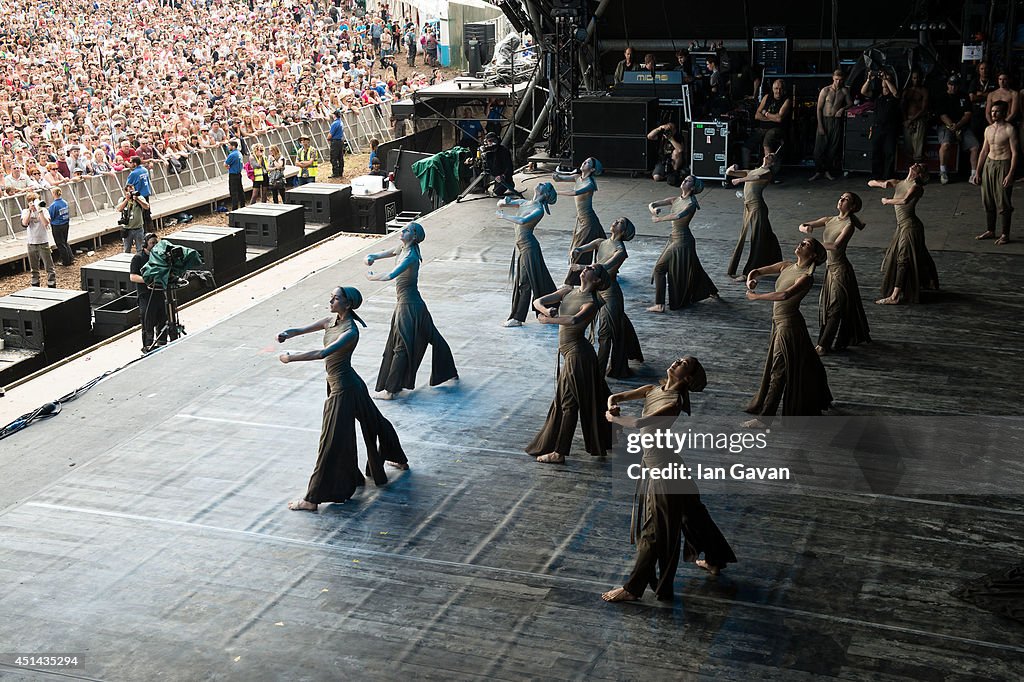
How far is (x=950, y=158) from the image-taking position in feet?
68.9

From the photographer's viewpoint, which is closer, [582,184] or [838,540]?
[838,540]

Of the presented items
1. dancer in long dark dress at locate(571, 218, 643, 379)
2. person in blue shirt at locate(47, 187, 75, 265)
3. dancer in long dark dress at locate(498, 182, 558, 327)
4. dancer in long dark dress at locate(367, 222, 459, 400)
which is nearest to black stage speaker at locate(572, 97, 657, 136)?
dancer in long dark dress at locate(498, 182, 558, 327)

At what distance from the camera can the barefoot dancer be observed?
1519cm

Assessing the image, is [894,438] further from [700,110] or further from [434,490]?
[700,110]

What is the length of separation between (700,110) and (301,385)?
12855 millimetres

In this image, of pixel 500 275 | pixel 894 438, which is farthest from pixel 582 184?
pixel 894 438

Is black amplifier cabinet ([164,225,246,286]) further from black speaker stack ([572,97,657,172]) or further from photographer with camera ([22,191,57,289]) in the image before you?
black speaker stack ([572,97,657,172])

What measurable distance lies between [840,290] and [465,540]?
218 inches

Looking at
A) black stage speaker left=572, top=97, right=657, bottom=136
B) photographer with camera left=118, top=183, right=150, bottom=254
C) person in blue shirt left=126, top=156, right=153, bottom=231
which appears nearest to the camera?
photographer with camera left=118, top=183, right=150, bottom=254

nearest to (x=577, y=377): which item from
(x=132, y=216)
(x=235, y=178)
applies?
(x=132, y=216)

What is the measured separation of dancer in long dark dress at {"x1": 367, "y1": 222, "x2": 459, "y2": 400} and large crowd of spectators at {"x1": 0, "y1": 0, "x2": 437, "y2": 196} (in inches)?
545

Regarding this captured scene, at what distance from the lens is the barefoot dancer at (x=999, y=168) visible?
1519cm

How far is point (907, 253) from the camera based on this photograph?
14070 millimetres

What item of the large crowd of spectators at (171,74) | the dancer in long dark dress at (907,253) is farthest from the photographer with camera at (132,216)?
the dancer in long dark dress at (907,253)
